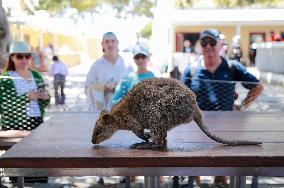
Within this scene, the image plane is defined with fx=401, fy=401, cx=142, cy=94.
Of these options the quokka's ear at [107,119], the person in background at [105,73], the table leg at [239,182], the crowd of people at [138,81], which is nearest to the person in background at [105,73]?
the person in background at [105,73]

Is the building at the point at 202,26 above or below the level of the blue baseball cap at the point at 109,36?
above

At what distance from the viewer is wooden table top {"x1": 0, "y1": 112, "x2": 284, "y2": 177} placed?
5.79ft

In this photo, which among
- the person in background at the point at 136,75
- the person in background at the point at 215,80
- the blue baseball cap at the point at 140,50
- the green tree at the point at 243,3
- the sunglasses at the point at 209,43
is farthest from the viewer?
the green tree at the point at 243,3

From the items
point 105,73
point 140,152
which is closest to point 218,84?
point 105,73

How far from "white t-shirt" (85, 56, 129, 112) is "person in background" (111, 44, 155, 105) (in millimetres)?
237

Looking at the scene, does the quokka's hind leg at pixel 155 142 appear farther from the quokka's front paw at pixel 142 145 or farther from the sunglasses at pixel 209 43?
the sunglasses at pixel 209 43

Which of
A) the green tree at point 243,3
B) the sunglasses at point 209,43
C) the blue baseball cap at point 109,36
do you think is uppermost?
the green tree at point 243,3

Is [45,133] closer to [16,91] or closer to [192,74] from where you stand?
[16,91]

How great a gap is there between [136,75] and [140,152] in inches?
79.5

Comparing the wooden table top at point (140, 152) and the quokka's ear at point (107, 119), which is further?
the quokka's ear at point (107, 119)

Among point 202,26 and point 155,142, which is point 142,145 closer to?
point 155,142

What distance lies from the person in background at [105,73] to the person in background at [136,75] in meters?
0.23

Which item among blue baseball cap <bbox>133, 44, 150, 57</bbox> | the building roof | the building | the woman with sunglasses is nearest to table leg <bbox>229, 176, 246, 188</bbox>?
blue baseball cap <bbox>133, 44, 150, 57</bbox>

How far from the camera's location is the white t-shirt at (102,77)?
13.6ft
